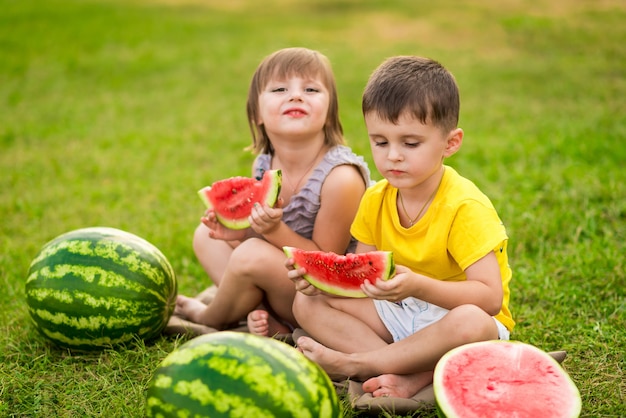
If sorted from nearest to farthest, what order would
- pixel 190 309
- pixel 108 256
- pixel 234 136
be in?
pixel 108 256, pixel 190 309, pixel 234 136

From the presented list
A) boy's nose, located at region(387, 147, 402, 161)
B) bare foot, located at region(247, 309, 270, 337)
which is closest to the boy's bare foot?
bare foot, located at region(247, 309, 270, 337)

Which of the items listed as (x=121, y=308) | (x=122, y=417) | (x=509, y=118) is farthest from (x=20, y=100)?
(x=122, y=417)

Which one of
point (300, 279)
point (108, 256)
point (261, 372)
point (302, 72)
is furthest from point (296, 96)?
point (261, 372)

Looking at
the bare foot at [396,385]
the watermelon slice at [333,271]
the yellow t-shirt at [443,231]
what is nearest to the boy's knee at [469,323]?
the yellow t-shirt at [443,231]

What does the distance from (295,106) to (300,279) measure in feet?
3.35

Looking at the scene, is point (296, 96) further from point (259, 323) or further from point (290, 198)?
point (259, 323)

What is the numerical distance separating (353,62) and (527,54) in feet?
8.98

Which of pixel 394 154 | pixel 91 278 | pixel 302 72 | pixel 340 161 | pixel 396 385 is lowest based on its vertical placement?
pixel 396 385

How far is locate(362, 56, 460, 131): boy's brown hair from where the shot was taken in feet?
10.3

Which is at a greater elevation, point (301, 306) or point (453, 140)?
point (453, 140)

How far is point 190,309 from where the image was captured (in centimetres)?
418

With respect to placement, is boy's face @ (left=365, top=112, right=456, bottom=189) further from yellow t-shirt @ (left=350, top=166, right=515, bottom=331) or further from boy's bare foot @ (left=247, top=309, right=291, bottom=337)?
boy's bare foot @ (left=247, top=309, right=291, bottom=337)

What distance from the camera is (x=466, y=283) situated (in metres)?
3.11

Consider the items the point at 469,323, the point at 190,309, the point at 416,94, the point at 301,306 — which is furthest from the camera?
the point at 190,309
